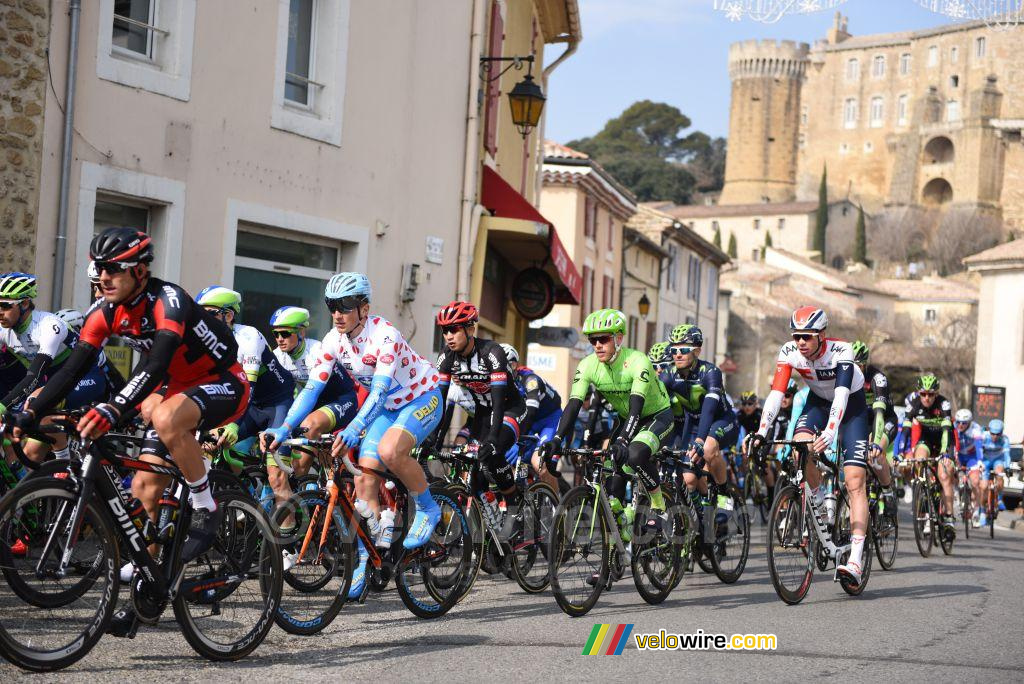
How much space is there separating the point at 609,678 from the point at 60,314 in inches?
197

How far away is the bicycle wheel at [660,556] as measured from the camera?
8.90 m

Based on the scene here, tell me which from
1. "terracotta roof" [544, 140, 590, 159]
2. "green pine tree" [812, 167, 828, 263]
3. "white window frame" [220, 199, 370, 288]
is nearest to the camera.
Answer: "white window frame" [220, 199, 370, 288]

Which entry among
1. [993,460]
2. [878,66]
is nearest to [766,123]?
[878,66]

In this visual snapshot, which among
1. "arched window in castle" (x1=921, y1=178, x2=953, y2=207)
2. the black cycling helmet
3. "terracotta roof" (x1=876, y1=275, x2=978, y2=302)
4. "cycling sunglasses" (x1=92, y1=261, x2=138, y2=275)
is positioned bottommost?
"cycling sunglasses" (x1=92, y1=261, x2=138, y2=275)

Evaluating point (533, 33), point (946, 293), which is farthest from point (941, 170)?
point (533, 33)

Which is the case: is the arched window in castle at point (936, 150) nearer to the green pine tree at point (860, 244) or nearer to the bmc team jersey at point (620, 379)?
the green pine tree at point (860, 244)

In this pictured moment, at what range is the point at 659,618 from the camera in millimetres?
8406

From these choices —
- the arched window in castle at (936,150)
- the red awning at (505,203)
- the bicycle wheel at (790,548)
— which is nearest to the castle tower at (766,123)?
the arched window in castle at (936,150)

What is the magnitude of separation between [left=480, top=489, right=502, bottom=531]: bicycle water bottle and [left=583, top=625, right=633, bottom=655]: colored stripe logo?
3.30 ft

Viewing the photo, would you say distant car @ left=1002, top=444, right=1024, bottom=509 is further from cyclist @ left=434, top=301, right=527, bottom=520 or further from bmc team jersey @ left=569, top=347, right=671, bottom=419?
cyclist @ left=434, top=301, right=527, bottom=520

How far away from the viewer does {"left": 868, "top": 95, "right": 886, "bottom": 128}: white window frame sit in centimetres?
14325

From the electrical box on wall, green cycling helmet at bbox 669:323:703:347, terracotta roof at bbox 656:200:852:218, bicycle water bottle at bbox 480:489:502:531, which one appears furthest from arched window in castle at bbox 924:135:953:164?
bicycle water bottle at bbox 480:489:502:531

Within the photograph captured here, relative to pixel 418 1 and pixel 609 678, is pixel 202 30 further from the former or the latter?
pixel 609 678

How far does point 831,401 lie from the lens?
1022 centimetres
